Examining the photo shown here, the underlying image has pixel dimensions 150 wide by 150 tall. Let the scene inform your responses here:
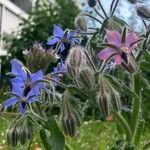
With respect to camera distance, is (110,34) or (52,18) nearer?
(110,34)

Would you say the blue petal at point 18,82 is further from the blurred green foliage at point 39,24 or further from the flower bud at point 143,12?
the blurred green foliage at point 39,24

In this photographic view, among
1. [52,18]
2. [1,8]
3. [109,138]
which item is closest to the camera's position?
[109,138]

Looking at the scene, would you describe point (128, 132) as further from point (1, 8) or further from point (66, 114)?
point (1, 8)

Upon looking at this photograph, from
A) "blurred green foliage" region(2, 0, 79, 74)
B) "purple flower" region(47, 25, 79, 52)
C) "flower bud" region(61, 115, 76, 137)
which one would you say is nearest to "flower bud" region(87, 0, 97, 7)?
"purple flower" region(47, 25, 79, 52)

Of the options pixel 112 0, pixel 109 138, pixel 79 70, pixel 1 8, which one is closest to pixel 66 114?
pixel 79 70

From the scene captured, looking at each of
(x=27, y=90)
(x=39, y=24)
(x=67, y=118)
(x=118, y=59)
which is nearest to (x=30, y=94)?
(x=27, y=90)

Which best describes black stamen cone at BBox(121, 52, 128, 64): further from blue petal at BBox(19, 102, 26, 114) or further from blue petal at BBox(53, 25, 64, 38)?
blue petal at BBox(53, 25, 64, 38)
